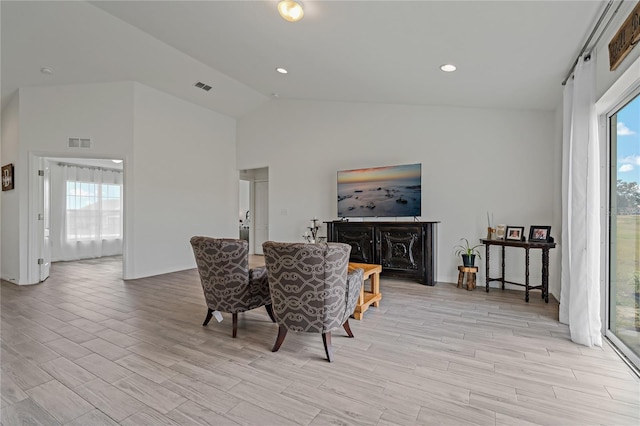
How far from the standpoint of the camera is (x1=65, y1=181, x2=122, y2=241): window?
7688 mm

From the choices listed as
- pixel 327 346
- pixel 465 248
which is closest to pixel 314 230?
pixel 465 248

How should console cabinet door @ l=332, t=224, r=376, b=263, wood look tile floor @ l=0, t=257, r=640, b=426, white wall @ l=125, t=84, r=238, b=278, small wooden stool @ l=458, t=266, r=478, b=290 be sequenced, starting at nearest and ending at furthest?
wood look tile floor @ l=0, t=257, r=640, b=426, small wooden stool @ l=458, t=266, r=478, b=290, console cabinet door @ l=332, t=224, r=376, b=263, white wall @ l=125, t=84, r=238, b=278

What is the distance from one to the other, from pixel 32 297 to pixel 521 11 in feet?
20.4

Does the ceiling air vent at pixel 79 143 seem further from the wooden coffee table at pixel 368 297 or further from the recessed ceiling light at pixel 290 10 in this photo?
the wooden coffee table at pixel 368 297

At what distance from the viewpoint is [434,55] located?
128 inches

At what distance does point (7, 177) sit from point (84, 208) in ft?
9.52

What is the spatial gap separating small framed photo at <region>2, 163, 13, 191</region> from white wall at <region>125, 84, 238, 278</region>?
5.92 ft

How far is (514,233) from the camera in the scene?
4289 mm

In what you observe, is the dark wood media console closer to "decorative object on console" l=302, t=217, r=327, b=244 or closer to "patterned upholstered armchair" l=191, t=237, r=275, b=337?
"decorative object on console" l=302, t=217, r=327, b=244

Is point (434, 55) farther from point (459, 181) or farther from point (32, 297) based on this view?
point (32, 297)

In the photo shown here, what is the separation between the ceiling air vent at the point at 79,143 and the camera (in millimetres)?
4984

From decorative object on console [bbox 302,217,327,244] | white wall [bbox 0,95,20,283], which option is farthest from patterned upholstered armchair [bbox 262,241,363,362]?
white wall [bbox 0,95,20,283]

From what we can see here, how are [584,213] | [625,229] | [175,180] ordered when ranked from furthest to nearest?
1. [175,180]
2. [584,213]
3. [625,229]

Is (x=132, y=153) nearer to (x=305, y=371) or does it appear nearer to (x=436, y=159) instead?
(x=305, y=371)
